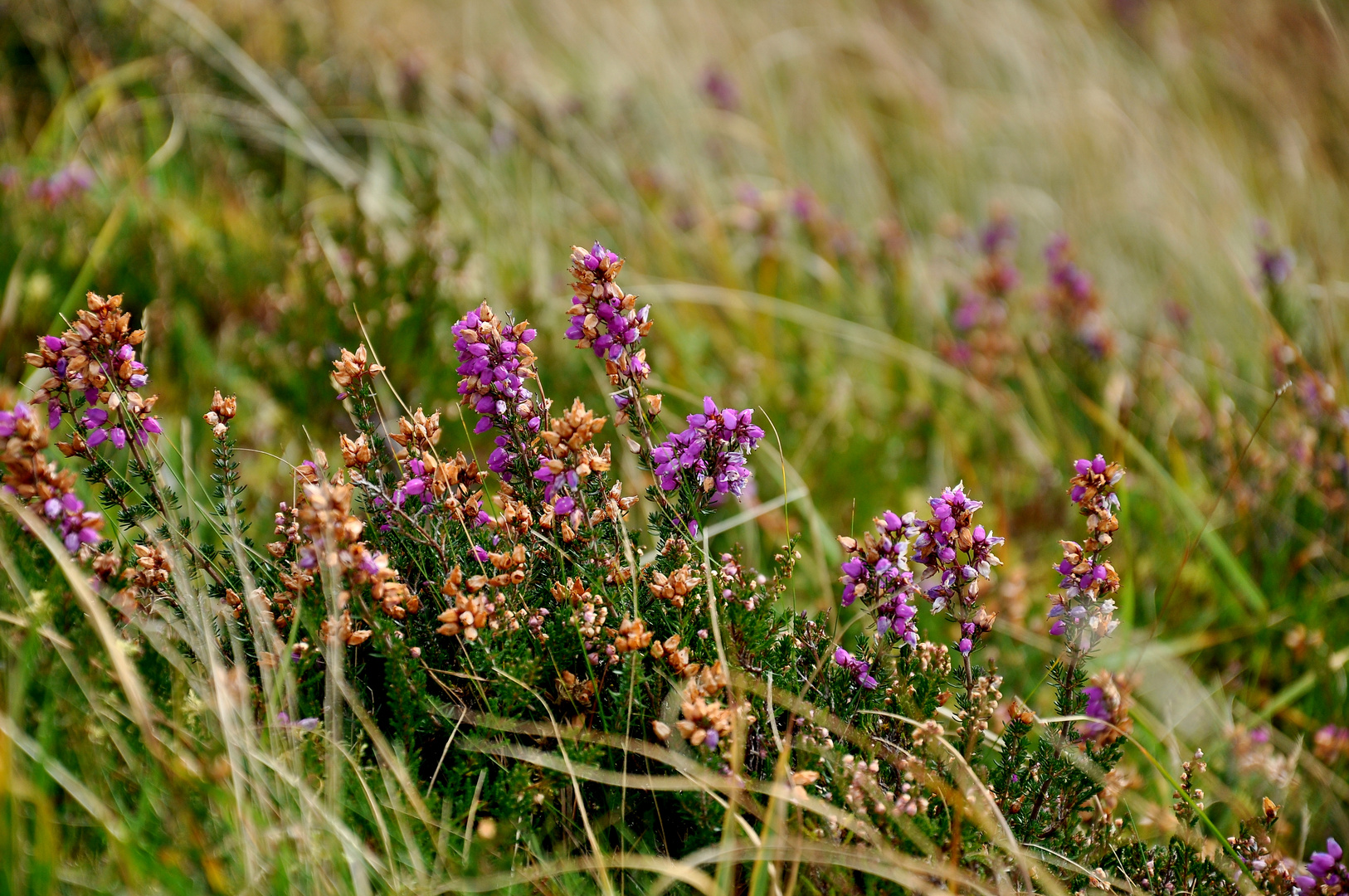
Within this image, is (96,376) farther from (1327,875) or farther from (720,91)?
(720,91)

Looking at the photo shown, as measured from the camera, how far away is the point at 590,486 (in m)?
1.55

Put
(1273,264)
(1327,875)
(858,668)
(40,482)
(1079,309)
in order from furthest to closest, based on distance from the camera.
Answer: (1079,309) → (1273,264) → (858,668) → (1327,875) → (40,482)

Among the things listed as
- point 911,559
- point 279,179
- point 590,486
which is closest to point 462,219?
point 279,179

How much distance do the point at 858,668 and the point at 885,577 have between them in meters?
0.20

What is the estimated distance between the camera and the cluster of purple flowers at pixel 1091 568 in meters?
1.45

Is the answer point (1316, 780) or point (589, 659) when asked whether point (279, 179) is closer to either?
point (589, 659)

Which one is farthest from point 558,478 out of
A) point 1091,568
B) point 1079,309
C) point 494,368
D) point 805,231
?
point 805,231

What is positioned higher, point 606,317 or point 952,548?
point 606,317

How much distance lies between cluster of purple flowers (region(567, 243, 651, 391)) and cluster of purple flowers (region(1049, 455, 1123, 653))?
2.34ft

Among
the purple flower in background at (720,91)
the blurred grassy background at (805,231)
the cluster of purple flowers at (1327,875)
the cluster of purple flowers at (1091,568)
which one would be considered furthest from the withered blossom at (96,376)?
the purple flower in background at (720,91)

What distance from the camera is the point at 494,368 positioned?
4.78 feet

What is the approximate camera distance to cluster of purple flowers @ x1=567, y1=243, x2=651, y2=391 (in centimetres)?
144

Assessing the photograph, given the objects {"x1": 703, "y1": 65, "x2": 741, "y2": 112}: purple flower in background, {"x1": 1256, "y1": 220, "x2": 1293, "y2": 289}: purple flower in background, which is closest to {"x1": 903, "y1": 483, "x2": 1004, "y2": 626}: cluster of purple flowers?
A: {"x1": 1256, "y1": 220, "x2": 1293, "y2": 289}: purple flower in background

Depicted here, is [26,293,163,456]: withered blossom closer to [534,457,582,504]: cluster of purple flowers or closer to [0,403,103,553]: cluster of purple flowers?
[0,403,103,553]: cluster of purple flowers
